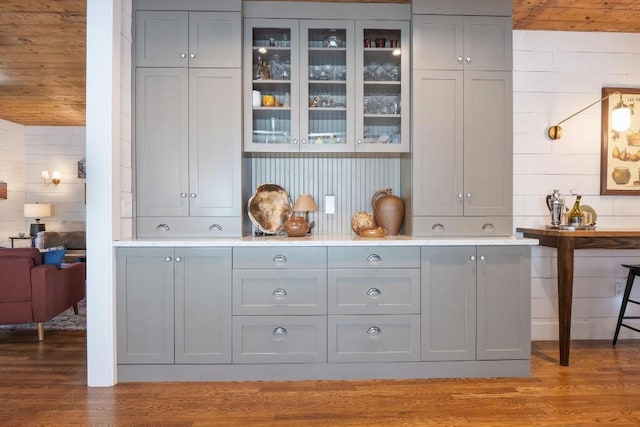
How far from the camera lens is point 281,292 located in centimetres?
270

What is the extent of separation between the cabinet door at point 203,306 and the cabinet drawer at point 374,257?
0.72m

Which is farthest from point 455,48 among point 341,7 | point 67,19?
point 67,19

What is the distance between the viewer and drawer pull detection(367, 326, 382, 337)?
8.93 feet

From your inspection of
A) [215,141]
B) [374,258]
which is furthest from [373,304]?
[215,141]

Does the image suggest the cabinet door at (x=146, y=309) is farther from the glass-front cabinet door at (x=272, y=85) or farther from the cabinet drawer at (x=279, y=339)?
the glass-front cabinet door at (x=272, y=85)

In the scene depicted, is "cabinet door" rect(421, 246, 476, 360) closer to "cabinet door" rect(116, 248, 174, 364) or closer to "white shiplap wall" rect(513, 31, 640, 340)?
"white shiplap wall" rect(513, 31, 640, 340)

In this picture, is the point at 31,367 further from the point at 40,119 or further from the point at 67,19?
the point at 40,119

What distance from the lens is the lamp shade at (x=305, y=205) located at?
3.13 m

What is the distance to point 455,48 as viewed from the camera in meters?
2.94

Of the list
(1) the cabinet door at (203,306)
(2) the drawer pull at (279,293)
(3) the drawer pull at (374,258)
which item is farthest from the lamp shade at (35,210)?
(3) the drawer pull at (374,258)

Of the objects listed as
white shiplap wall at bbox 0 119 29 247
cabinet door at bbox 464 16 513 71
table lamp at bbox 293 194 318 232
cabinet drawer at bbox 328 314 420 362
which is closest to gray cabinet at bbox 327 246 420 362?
cabinet drawer at bbox 328 314 420 362

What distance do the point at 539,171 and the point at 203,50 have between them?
9.36 ft

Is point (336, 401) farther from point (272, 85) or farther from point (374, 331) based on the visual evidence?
point (272, 85)

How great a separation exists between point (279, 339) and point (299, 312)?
0.73ft
